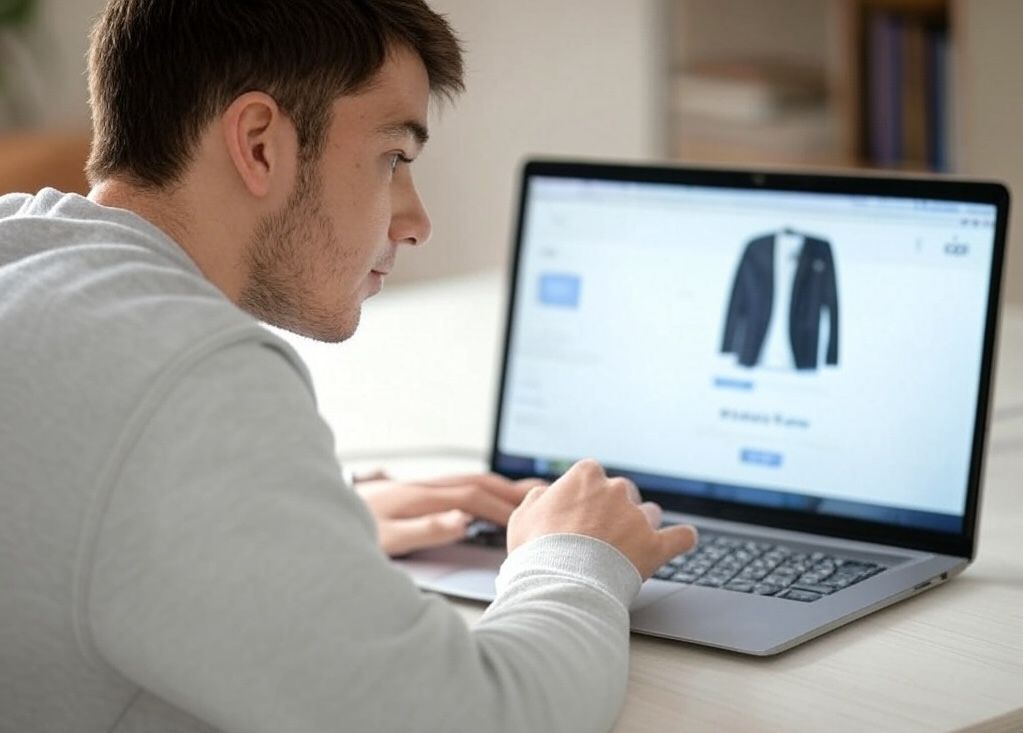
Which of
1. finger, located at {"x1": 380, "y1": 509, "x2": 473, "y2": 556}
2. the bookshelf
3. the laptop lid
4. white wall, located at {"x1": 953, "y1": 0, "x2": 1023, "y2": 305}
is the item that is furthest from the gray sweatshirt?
the bookshelf

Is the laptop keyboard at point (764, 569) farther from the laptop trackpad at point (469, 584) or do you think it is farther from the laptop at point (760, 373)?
the laptop trackpad at point (469, 584)

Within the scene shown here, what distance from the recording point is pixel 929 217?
1.26 metres

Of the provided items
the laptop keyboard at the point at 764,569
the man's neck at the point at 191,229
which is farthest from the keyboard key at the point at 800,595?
the man's neck at the point at 191,229

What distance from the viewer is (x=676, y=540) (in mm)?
1103

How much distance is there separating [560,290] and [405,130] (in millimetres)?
428

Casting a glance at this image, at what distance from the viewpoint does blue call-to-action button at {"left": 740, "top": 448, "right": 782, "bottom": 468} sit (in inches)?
51.9

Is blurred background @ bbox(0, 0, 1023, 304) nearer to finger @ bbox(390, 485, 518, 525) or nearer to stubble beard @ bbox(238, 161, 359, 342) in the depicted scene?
finger @ bbox(390, 485, 518, 525)

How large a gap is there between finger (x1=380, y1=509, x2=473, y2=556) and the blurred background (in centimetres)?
164

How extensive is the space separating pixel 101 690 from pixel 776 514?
0.65 meters

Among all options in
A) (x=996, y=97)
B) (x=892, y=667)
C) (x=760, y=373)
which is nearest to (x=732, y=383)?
(x=760, y=373)

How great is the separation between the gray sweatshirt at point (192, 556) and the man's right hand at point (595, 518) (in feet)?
0.54

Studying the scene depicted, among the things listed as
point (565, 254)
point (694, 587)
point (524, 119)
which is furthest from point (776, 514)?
point (524, 119)

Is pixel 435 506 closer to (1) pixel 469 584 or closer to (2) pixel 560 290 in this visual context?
(1) pixel 469 584

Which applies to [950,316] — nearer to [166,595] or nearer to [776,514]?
[776,514]
